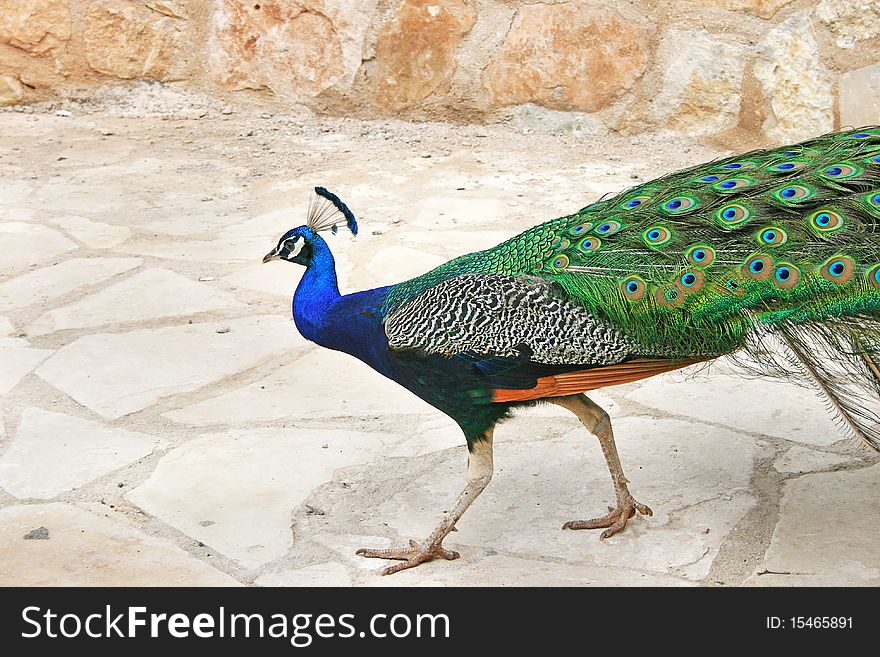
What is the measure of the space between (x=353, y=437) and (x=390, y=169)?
2725mm

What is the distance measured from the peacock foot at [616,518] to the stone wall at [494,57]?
3494mm

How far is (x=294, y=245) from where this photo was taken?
3.30m

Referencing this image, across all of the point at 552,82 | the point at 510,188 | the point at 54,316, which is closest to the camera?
the point at 54,316

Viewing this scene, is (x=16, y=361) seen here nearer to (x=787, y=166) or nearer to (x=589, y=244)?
(x=589, y=244)

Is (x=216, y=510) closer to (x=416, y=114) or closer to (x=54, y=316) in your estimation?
(x=54, y=316)

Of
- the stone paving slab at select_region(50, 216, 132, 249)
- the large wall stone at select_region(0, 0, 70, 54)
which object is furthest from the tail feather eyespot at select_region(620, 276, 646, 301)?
the large wall stone at select_region(0, 0, 70, 54)

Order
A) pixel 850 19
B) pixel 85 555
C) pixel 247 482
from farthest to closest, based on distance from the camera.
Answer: pixel 850 19
pixel 247 482
pixel 85 555

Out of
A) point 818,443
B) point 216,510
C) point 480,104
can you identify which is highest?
point 480,104

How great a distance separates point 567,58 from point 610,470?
3743 millimetres

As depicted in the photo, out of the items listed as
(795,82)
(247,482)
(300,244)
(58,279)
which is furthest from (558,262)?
(795,82)

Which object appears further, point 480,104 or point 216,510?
point 480,104

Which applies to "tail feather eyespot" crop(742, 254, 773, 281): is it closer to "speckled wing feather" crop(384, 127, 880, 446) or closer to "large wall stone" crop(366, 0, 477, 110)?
"speckled wing feather" crop(384, 127, 880, 446)

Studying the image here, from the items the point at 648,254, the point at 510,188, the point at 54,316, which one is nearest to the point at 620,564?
the point at 648,254

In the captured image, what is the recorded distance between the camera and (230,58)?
22.8 ft
